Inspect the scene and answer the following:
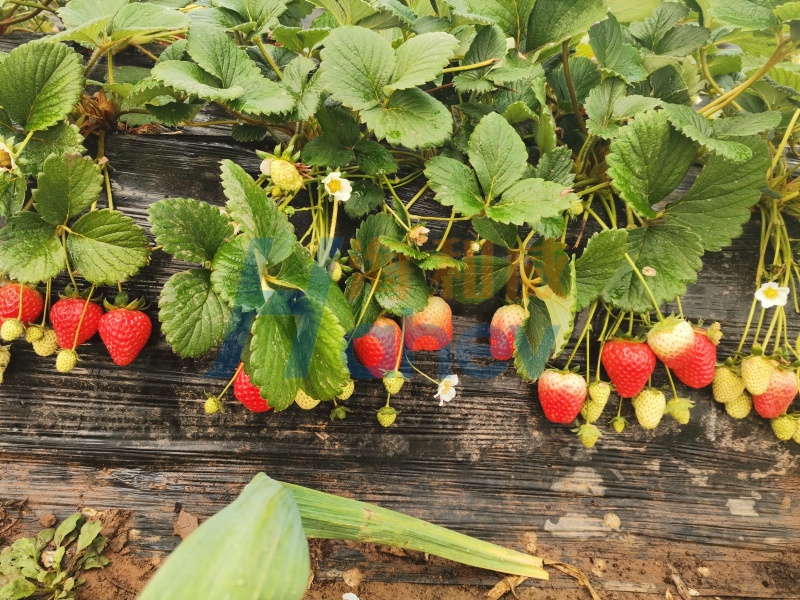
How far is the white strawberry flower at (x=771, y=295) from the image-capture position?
89cm

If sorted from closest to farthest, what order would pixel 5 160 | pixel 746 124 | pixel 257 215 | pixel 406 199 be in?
pixel 257 215 → pixel 5 160 → pixel 746 124 → pixel 406 199

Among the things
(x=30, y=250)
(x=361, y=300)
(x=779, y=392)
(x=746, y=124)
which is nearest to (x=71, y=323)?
(x=30, y=250)

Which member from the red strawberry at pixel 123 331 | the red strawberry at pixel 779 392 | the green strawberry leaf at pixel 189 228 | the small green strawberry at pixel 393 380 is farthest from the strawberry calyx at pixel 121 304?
the red strawberry at pixel 779 392

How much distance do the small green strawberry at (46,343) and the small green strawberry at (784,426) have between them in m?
1.33

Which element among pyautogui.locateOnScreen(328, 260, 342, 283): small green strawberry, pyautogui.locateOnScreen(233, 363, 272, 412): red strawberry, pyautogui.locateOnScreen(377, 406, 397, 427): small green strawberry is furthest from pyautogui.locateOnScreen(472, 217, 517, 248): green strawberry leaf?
pyautogui.locateOnScreen(233, 363, 272, 412): red strawberry

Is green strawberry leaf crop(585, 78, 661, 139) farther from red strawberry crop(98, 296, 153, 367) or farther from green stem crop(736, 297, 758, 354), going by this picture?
red strawberry crop(98, 296, 153, 367)

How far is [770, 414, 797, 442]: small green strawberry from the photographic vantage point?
943 mm

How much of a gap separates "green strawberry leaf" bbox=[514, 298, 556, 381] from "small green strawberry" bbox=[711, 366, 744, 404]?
394 millimetres

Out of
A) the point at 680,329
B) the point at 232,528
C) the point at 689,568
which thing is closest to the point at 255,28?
the point at 232,528

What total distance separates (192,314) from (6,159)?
1.17ft

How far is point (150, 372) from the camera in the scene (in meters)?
0.83

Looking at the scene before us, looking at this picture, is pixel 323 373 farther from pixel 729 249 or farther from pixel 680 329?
pixel 729 249

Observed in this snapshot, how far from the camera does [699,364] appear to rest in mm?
880

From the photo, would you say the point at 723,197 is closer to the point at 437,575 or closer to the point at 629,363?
the point at 629,363
